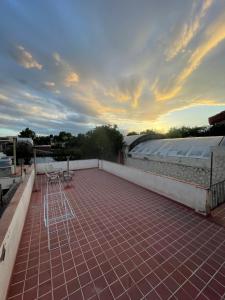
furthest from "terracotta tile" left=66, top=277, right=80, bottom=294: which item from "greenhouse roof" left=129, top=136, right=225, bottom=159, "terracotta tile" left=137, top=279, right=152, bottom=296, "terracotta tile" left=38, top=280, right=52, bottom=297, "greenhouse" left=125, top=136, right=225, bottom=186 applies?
"greenhouse roof" left=129, top=136, right=225, bottom=159

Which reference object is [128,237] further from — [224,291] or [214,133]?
[214,133]

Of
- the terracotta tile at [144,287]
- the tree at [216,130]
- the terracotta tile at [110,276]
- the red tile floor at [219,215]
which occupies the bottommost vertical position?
the terracotta tile at [110,276]

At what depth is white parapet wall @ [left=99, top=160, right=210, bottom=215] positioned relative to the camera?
4.14 m

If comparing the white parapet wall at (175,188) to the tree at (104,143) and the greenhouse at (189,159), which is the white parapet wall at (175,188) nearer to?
the greenhouse at (189,159)

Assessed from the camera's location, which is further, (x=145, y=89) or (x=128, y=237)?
(x=145, y=89)

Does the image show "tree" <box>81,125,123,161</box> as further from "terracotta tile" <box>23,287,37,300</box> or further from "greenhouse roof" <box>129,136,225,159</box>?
"terracotta tile" <box>23,287,37,300</box>

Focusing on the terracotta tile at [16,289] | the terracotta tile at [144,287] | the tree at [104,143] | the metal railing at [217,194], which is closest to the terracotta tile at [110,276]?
the terracotta tile at [144,287]

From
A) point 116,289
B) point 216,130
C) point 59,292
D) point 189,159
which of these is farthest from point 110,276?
point 216,130

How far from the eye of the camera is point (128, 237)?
3.17 meters

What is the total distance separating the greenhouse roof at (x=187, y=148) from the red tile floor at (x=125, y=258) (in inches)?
195

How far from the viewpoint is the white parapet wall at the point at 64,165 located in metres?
9.45

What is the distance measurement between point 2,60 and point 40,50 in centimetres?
149

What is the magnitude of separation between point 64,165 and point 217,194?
Result: 29.1ft

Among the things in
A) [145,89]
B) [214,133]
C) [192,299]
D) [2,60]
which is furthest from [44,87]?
[214,133]
